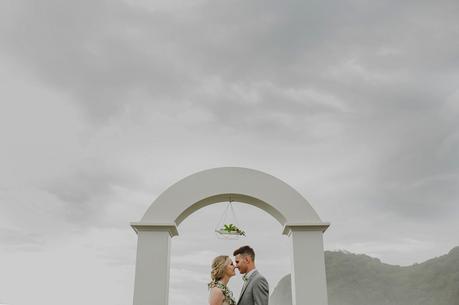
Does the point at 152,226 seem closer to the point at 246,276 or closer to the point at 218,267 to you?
the point at 218,267

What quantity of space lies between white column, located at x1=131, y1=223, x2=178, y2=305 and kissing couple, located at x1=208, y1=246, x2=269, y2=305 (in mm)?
938

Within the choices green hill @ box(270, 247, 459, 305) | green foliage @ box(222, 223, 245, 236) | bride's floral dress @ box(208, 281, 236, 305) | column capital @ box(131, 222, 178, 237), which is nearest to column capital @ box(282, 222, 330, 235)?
green foliage @ box(222, 223, 245, 236)

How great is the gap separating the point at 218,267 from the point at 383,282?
3611 centimetres

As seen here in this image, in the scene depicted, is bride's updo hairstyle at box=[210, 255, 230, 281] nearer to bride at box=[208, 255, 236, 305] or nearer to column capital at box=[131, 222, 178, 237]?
bride at box=[208, 255, 236, 305]

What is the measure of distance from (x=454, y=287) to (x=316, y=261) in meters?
34.0

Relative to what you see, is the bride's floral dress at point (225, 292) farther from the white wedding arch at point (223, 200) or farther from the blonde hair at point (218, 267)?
the white wedding arch at point (223, 200)

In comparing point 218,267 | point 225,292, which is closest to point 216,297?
point 225,292

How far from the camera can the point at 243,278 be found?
21.6 feet

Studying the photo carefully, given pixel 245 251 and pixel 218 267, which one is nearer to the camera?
pixel 218 267

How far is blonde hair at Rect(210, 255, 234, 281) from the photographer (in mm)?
6438

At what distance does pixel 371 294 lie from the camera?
39031 millimetres

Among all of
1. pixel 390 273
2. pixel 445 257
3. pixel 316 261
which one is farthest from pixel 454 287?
pixel 316 261

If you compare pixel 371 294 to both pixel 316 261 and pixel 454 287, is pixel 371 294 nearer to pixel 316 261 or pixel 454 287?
pixel 454 287

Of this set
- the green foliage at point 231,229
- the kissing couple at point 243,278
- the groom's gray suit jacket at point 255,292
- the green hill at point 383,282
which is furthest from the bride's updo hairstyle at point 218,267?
the green hill at point 383,282
